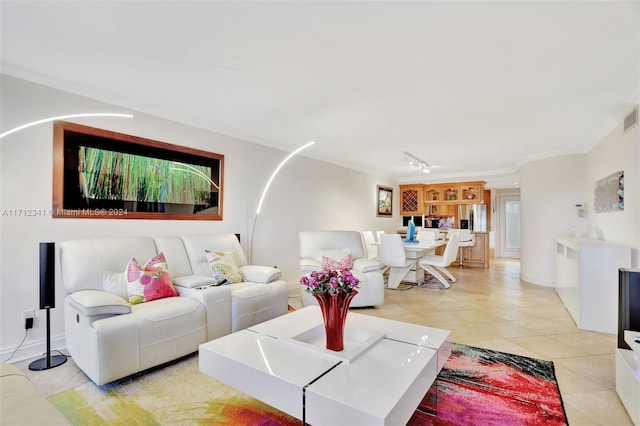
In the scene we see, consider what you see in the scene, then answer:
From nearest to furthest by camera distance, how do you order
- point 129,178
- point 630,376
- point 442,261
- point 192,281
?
point 630,376, point 192,281, point 129,178, point 442,261

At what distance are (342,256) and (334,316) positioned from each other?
246 cm

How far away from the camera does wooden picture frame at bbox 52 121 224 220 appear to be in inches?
108

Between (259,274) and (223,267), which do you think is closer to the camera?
(223,267)

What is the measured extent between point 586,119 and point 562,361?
107 inches

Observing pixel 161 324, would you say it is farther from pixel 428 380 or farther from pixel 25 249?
pixel 428 380

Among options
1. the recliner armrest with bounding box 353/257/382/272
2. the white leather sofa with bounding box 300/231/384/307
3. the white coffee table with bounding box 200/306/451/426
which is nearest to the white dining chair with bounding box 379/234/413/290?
the white leather sofa with bounding box 300/231/384/307

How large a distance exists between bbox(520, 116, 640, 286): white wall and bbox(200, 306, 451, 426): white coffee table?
11.0ft

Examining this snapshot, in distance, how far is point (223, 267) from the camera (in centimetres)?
319

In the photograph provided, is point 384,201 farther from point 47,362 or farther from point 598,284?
point 47,362

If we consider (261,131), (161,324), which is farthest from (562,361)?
(261,131)

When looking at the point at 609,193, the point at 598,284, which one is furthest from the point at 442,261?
the point at 609,193

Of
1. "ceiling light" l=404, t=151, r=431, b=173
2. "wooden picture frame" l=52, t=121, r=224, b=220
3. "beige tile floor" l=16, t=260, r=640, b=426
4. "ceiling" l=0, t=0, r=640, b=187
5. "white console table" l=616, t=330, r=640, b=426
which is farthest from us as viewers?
"ceiling light" l=404, t=151, r=431, b=173

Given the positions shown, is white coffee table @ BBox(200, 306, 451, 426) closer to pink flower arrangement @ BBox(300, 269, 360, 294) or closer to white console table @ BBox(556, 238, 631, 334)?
pink flower arrangement @ BBox(300, 269, 360, 294)

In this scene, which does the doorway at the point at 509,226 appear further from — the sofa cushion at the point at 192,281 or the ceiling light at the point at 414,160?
the sofa cushion at the point at 192,281
